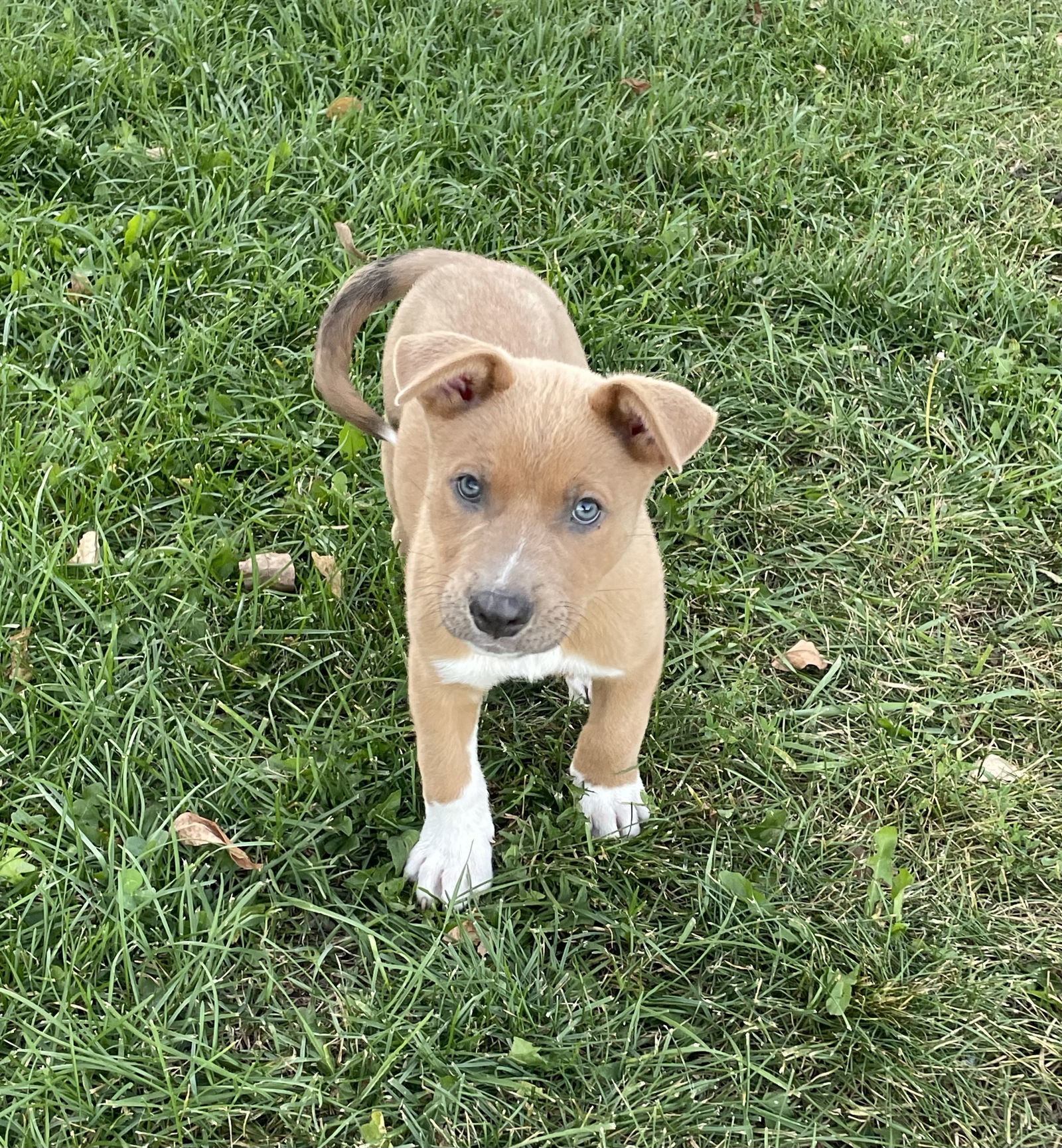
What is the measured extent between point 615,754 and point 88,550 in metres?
2.03

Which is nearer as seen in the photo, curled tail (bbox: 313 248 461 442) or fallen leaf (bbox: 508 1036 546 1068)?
fallen leaf (bbox: 508 1036 546 1068)

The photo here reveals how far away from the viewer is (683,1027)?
3.04 meters

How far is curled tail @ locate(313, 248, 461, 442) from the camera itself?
3.65 metres

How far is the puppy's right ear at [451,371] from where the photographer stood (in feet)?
8.75

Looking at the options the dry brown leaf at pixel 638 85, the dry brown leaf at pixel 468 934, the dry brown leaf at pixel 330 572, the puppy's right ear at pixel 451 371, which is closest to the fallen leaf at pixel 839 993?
the dry brown leaf at pixel 468 934

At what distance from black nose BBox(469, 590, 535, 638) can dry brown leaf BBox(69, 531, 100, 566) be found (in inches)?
77.1

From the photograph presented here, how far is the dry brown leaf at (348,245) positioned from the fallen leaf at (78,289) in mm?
1108

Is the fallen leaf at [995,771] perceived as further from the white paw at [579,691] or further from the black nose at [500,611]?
the black nose at [500,611]

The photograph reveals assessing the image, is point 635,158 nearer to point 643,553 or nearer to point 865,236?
point 865,236

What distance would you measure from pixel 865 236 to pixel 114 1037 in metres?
4.77

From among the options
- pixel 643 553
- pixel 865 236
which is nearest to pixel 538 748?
pixel 643 553

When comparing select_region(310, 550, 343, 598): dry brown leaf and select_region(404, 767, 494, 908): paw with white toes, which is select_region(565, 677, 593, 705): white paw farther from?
select_region(310, 550, 343, 598): dry brown leaf

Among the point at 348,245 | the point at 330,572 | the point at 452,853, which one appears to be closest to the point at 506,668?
the point at 452,853

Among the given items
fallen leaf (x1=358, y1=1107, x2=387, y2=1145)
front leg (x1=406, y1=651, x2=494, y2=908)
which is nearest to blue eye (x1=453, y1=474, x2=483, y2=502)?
front leg (x1=406, y1=651, x2=494, y2=908)
